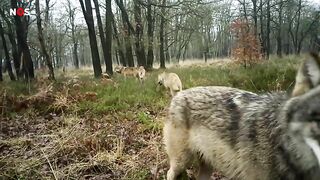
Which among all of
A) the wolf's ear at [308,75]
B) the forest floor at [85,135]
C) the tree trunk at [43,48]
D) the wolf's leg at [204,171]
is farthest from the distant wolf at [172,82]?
the wolf's ear at [308,75]

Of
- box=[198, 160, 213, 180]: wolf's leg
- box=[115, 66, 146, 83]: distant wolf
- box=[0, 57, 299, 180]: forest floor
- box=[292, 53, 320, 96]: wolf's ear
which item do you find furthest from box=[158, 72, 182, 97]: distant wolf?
box=[292, 53, 320, 96]: wolf's ear

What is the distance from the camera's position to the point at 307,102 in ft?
7.09

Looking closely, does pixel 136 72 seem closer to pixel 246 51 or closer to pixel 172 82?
pixel 246 51

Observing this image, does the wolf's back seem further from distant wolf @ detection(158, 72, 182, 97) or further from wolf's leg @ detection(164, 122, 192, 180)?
distant wolf @ detection(158, 72, 182, 97)

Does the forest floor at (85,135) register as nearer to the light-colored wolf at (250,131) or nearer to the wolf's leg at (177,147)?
the wolf's leg at (177,147)

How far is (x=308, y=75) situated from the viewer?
227cm

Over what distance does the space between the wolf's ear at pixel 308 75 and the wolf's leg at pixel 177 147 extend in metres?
1.40

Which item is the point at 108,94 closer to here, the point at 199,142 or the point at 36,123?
the point at 36,123

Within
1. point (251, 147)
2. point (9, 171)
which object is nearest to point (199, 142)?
point (251, 147)

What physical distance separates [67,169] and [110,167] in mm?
644

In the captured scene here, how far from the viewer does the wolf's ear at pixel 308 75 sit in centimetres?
222

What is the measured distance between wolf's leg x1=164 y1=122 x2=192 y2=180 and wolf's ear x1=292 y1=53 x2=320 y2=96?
140 centimetres

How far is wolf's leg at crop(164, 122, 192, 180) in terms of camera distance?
3490mm

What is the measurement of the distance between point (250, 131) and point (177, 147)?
3.30ft
